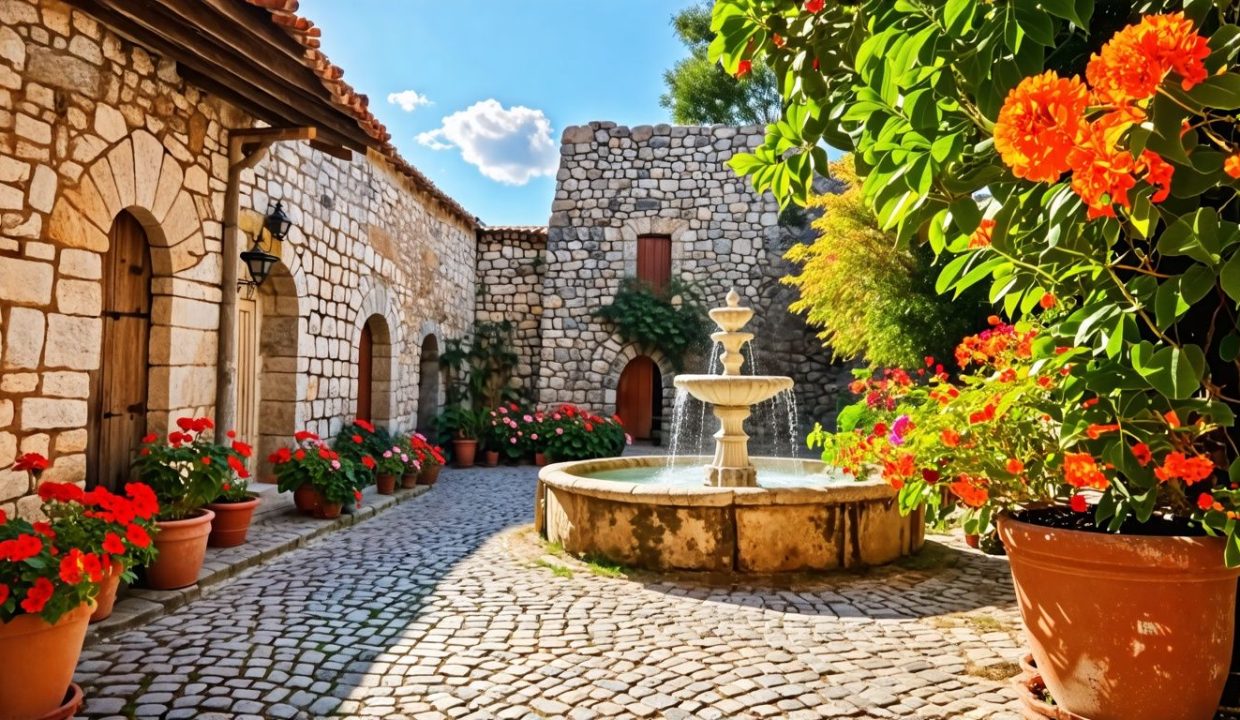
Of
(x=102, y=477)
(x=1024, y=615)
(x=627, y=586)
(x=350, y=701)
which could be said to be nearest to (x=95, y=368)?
(x=102, y=477)

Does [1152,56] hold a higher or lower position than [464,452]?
higher

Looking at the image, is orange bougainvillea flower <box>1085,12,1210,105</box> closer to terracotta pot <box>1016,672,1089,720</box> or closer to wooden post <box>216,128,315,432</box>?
terracotta pot <box>1016,672,1089,720</box>

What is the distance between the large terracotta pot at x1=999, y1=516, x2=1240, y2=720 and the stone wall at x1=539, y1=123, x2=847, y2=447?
10.9 meters

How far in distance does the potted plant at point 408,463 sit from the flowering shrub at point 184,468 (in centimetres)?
324

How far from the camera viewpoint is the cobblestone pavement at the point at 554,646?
2.80m

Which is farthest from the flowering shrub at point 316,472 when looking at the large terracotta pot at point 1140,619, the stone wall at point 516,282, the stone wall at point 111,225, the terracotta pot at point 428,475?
the stone wall at point 516,282

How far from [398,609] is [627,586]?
135cm

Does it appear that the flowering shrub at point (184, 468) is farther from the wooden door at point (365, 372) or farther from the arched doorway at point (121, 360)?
the wooden door at point (365, 372)

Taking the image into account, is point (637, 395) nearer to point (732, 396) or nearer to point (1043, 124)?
point (732, 396)

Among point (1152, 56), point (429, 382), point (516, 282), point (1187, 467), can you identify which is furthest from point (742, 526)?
point (516, 282)

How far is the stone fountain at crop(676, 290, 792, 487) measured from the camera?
5215 millimetres

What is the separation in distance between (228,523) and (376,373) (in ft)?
14.8

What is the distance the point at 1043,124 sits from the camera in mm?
1349

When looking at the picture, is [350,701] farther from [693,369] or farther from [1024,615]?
[693,369]
